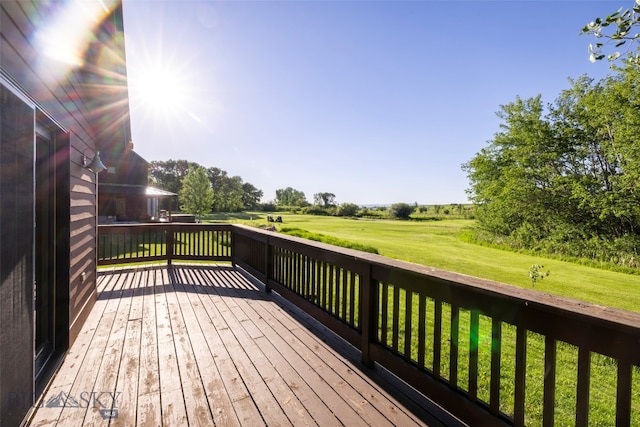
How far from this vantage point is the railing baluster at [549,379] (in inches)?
48.5

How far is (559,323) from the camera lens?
3.92 feet

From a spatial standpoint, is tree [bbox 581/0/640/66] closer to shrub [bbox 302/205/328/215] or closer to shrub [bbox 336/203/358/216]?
shrub [bbox 336/203/358/216]

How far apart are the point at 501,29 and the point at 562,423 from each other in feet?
25.4

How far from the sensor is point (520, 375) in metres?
1.36

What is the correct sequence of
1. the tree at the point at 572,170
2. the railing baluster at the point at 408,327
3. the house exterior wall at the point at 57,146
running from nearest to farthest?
the house exterior wall at the point at 57,146 < the railing baluster at the point at 408,327 < the tree at the point at 572,170

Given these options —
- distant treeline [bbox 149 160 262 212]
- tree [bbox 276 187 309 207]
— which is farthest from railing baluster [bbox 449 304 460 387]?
tree [bbox 276 187 309 207]

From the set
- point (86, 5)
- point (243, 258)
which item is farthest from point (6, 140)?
point (243, 258)

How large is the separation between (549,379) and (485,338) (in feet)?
10.2

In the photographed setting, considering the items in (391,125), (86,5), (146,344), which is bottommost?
(146,344)

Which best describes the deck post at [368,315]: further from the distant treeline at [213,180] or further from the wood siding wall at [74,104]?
the distant treeline at [213,180]

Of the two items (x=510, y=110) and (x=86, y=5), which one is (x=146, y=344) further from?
(x=510, y=110)

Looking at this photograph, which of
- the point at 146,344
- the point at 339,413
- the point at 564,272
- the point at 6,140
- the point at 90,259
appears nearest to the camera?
the point at 6,140

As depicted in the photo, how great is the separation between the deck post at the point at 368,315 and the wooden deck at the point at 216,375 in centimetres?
12

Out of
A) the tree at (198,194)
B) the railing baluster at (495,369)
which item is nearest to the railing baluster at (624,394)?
the railing baluster at (495,369)
